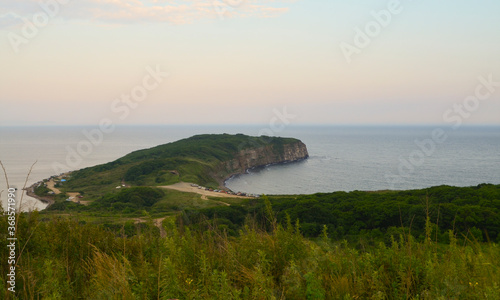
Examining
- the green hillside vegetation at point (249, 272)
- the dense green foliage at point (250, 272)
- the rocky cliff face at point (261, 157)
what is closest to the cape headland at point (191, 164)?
the rocky cliff face at point (261, 157)

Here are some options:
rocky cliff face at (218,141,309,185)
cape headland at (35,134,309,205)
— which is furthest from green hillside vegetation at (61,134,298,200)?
rocky cliff face at (218,141,309,185)

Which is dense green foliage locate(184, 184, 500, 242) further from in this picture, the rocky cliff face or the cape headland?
the rocky cliff face

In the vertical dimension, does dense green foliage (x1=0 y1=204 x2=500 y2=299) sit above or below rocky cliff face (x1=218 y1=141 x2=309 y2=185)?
above

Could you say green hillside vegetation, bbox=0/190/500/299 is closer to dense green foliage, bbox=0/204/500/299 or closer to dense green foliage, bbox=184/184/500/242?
dense green foliage, bbox=0/204/500/299

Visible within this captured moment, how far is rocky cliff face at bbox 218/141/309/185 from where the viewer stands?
366 ft

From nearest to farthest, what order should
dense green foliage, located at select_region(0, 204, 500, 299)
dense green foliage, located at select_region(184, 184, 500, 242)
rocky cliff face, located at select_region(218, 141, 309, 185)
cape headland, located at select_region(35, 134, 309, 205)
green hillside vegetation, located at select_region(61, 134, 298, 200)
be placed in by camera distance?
dense green foliage, located at select_region(0, 204, 500, 299) < dense green foliage, located at select_region(184, 184, 500, 242) < green hillside vegetation, located at select_region(61, 134, 298, 200) < cape headland, located at select_region(35, 134, 309, 205) < rocky cliff face, located at select_region(218, 141, 309, 185)

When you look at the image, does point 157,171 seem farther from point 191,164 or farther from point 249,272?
point 249,272

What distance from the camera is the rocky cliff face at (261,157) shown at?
111500 mm

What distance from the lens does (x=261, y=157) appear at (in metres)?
130

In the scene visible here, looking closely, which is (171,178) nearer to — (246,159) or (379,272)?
(246,159)

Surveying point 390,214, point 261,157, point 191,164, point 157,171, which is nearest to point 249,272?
point 390,214

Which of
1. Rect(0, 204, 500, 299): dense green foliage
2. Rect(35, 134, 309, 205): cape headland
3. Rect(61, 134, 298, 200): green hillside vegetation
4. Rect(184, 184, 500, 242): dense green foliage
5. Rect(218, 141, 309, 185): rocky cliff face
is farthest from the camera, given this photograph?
Rect(218, 141, 309, 185): rocky cliff face

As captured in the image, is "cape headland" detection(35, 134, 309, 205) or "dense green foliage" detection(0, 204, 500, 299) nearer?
"dense green foliage" detection(0, 204, 500, 299)

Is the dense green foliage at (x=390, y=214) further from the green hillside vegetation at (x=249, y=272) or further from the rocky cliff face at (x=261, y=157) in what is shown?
the rocky cliff face at (x=261, y=157)
